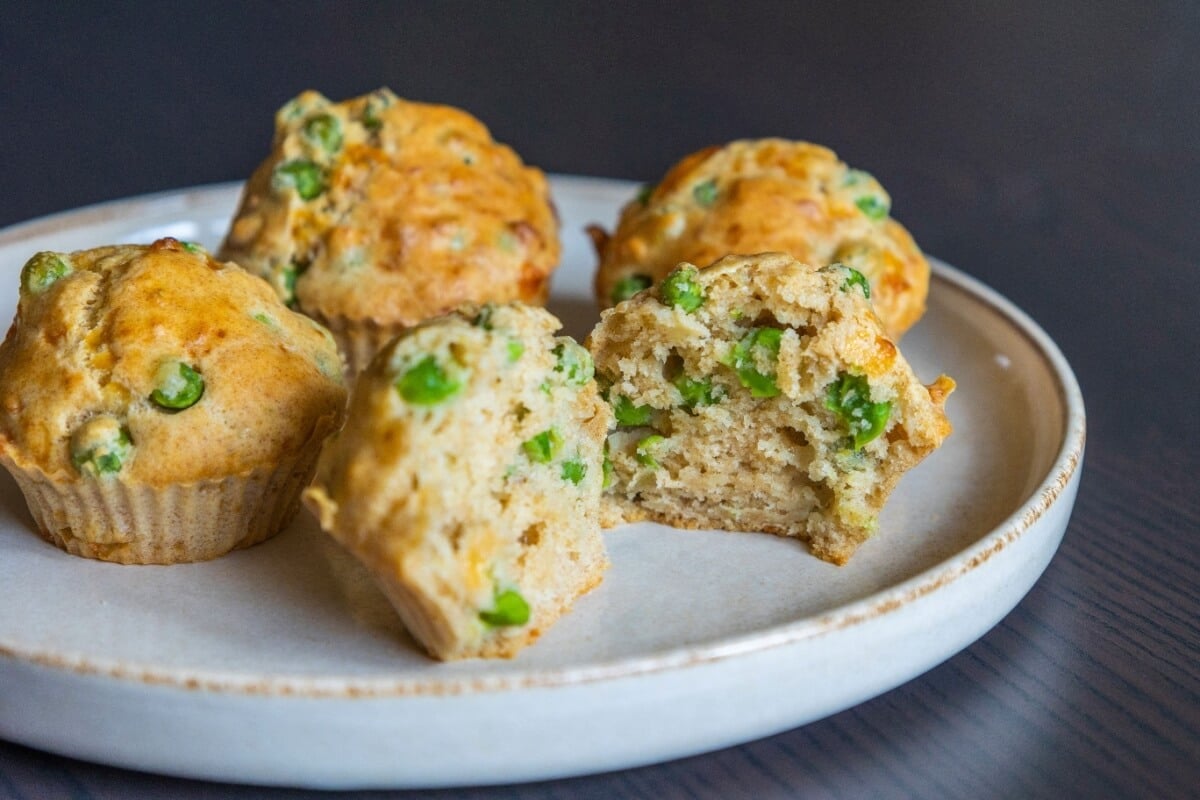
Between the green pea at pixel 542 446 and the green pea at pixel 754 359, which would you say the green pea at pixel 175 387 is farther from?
the green pea at pixel 754 359

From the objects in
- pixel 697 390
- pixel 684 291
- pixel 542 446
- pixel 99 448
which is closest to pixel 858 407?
pixel 697 390

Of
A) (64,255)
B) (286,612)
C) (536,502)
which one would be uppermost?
(64,255)

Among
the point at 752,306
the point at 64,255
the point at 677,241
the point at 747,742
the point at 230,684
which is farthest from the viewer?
the point at 677,241

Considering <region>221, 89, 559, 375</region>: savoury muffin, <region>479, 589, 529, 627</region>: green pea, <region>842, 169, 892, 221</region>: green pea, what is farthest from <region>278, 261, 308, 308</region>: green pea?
<region>842, 169, 892, 221</region>: green pea

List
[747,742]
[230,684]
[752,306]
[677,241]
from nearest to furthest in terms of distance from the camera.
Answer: [230,684] < [747,742] < [752,306] < [677,241]

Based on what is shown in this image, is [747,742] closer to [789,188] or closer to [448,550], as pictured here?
[448,550]

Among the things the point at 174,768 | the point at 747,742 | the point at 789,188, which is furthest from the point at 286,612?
the point at 789,188

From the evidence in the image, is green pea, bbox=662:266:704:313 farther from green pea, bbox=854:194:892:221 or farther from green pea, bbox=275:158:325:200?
green pea, bbox=275:158:325:200
